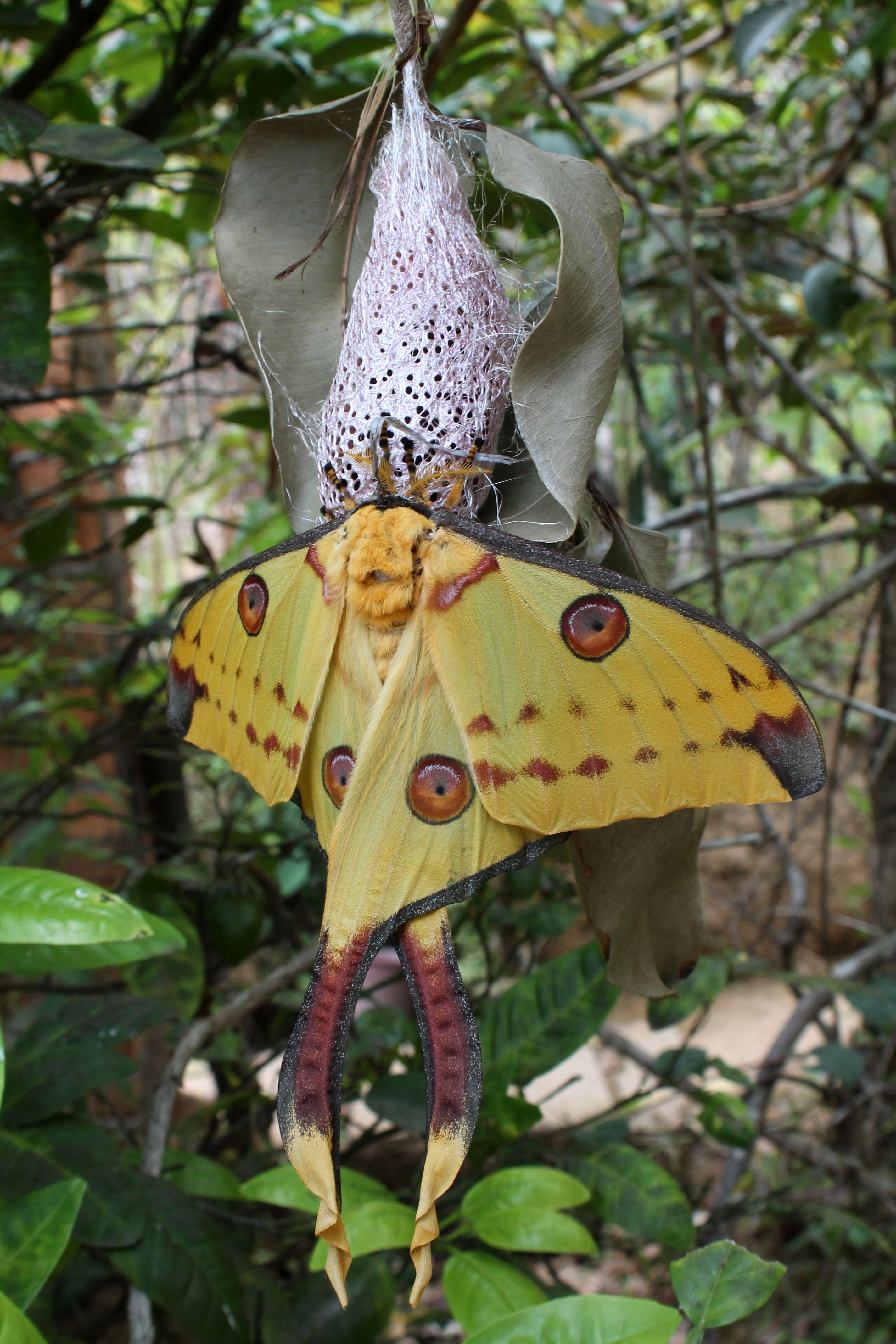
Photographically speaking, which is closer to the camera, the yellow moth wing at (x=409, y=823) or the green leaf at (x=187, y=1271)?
the yellow moth wing at (x=409, y=823)

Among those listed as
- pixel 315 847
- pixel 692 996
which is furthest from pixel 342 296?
pixel 692 996

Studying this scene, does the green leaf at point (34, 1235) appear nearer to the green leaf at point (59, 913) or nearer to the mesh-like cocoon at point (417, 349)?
the green leaf at point (59, 913)

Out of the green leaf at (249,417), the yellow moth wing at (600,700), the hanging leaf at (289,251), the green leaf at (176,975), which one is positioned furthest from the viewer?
the green leaf at (249,417)

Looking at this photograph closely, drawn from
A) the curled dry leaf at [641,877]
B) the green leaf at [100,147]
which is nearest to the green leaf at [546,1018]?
the curled dry leaf at [641,877]

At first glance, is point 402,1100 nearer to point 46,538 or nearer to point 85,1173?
point 85,1173

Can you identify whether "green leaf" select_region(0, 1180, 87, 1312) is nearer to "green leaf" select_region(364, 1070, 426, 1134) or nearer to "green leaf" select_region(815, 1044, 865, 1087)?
"green leaf" select_region(364, 1070, 426, 1134)

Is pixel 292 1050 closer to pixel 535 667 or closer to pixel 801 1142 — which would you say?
pixel 535 667
